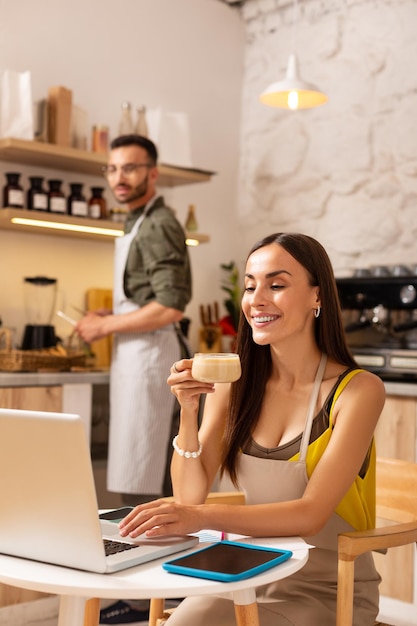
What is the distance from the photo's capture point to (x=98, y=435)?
13.8ft

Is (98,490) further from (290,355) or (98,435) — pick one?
(290,355)

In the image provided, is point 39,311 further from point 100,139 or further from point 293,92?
point 293,92

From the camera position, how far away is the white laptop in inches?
53.0

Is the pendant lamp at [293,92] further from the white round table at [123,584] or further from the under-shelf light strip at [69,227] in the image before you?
the white round table at [123,584]

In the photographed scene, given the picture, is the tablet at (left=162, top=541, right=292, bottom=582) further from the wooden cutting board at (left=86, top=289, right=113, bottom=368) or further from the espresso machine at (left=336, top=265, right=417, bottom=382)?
the wooden cutting board at (left=86, top=289, right=113, bottom=368)

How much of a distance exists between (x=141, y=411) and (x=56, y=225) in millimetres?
1023

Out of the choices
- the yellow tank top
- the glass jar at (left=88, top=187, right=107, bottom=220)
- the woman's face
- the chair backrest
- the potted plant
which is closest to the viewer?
the yellow tank top

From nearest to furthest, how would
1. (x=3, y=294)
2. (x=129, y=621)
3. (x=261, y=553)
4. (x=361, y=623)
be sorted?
(x=261, y=553)
(x=361, y=623)
(x=129, y=621)
(x=3, y=294)

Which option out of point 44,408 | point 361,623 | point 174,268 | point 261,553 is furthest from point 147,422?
point 261,553

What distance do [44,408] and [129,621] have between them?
0.92 meters

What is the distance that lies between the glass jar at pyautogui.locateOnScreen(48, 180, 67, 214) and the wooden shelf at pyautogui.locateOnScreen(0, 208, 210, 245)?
0.07 metres

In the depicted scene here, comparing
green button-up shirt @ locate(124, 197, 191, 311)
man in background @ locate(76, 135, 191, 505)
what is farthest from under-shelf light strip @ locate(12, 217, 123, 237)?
green button-up shirt @ locate(124, 197, 191, 311)

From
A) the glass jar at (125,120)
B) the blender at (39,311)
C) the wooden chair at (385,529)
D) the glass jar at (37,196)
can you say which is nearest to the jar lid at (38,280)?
the blender at (39,311)

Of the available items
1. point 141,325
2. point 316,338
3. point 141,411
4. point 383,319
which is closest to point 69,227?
point 141,325
